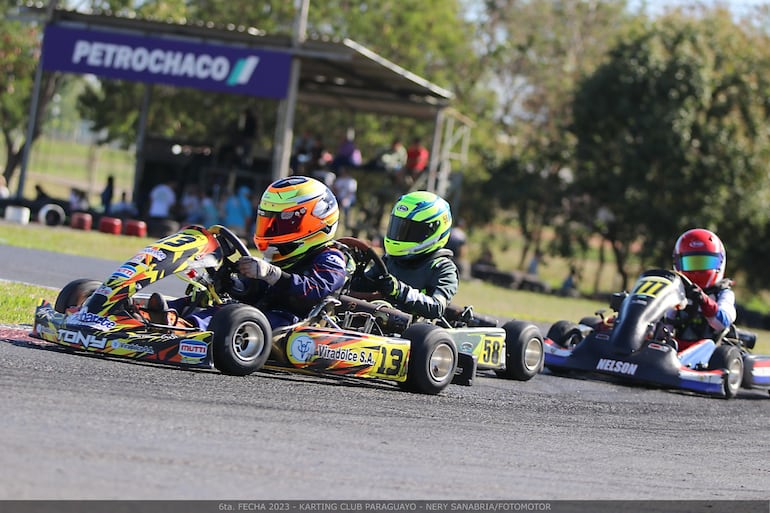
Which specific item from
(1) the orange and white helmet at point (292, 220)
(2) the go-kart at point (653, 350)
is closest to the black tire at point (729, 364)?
(2) the go-kart at point (653, 350)

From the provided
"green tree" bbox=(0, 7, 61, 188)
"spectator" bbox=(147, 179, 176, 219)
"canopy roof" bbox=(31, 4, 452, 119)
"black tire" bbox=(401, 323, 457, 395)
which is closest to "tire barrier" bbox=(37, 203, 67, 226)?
"spectator" bbox=(147, 179, 176, 219)

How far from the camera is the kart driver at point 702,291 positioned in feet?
32.4

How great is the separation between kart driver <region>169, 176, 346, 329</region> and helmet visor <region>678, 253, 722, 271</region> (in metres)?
4.18

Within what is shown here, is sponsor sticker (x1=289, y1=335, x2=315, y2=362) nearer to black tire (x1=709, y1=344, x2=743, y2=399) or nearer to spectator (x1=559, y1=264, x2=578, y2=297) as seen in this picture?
black tire (x1=709, y1=344, x2=743, y2=399)

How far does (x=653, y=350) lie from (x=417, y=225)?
93.2 inches

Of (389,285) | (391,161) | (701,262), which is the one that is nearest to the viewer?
(389,285)

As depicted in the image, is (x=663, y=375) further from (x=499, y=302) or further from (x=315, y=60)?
(x=315, y=60)

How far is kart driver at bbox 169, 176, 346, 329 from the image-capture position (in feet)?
23.5

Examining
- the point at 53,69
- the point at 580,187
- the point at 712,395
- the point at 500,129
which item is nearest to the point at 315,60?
the point at 53,69

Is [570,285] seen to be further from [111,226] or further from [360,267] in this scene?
[360,267]

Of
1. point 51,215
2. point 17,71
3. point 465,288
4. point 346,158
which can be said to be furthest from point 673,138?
point 17,71

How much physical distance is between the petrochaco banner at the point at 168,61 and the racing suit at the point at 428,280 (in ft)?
41.2

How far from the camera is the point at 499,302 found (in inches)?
706

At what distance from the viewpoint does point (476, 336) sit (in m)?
8.16
